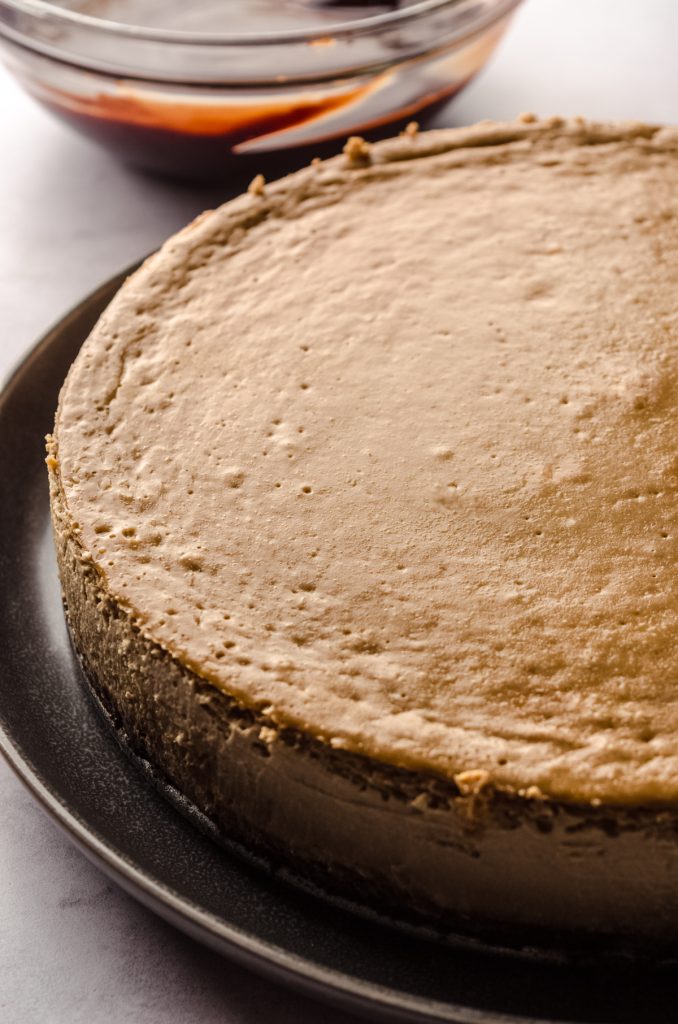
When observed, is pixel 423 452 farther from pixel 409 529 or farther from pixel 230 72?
pixel 230 72

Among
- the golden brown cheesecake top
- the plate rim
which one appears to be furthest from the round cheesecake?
the plate rim

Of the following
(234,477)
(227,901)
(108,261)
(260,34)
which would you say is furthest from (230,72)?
(227,901)

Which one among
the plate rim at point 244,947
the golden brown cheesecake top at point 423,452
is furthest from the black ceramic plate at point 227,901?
the golden brown cheesecake top at point 423,452

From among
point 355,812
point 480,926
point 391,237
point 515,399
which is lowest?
point 480,926

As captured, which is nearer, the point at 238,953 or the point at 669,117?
the point at 238,953

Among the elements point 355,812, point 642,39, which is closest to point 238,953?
point 355,812

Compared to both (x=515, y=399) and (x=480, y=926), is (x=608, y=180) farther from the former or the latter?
(x=480, y=926)

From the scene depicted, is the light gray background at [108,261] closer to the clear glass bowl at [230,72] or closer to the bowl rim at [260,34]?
the clear glass bowl at [230,72]

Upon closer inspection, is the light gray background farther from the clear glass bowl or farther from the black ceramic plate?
the clear glass bowl
